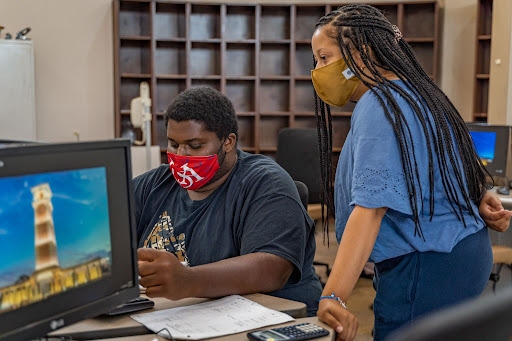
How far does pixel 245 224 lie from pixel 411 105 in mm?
582

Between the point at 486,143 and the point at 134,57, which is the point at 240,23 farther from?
the point at 486,143

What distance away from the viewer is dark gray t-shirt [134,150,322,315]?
61.9 inches

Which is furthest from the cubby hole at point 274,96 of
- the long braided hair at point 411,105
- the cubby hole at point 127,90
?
the long braided hair at point 411,105

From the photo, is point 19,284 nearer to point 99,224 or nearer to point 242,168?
point 99,224

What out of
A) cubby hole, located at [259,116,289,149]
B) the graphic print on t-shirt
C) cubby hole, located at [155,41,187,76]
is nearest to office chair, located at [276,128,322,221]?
cubby hole, located at [259,116,289,149]

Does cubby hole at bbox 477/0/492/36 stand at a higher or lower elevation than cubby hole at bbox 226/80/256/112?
higher

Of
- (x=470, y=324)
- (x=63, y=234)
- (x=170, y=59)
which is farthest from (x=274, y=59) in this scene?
(x=470, y=324)

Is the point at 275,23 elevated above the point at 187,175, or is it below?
above

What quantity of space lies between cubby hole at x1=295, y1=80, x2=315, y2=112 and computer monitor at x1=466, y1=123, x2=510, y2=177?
2.22 metres

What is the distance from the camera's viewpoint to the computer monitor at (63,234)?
914mm

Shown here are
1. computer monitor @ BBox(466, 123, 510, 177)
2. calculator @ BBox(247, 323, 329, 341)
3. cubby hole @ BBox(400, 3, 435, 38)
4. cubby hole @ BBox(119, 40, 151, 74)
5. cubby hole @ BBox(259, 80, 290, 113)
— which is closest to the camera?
calculator @ BBox(247, 323, 329, 341)

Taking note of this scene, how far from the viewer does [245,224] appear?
1.63m

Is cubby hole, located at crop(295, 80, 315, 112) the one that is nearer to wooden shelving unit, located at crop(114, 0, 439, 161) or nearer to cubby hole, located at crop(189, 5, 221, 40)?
wooden shelving unit, located at crop(114, 0, 439, 161)

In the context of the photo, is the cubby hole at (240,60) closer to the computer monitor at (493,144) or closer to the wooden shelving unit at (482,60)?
the wooden shelving unit at (482,60)
